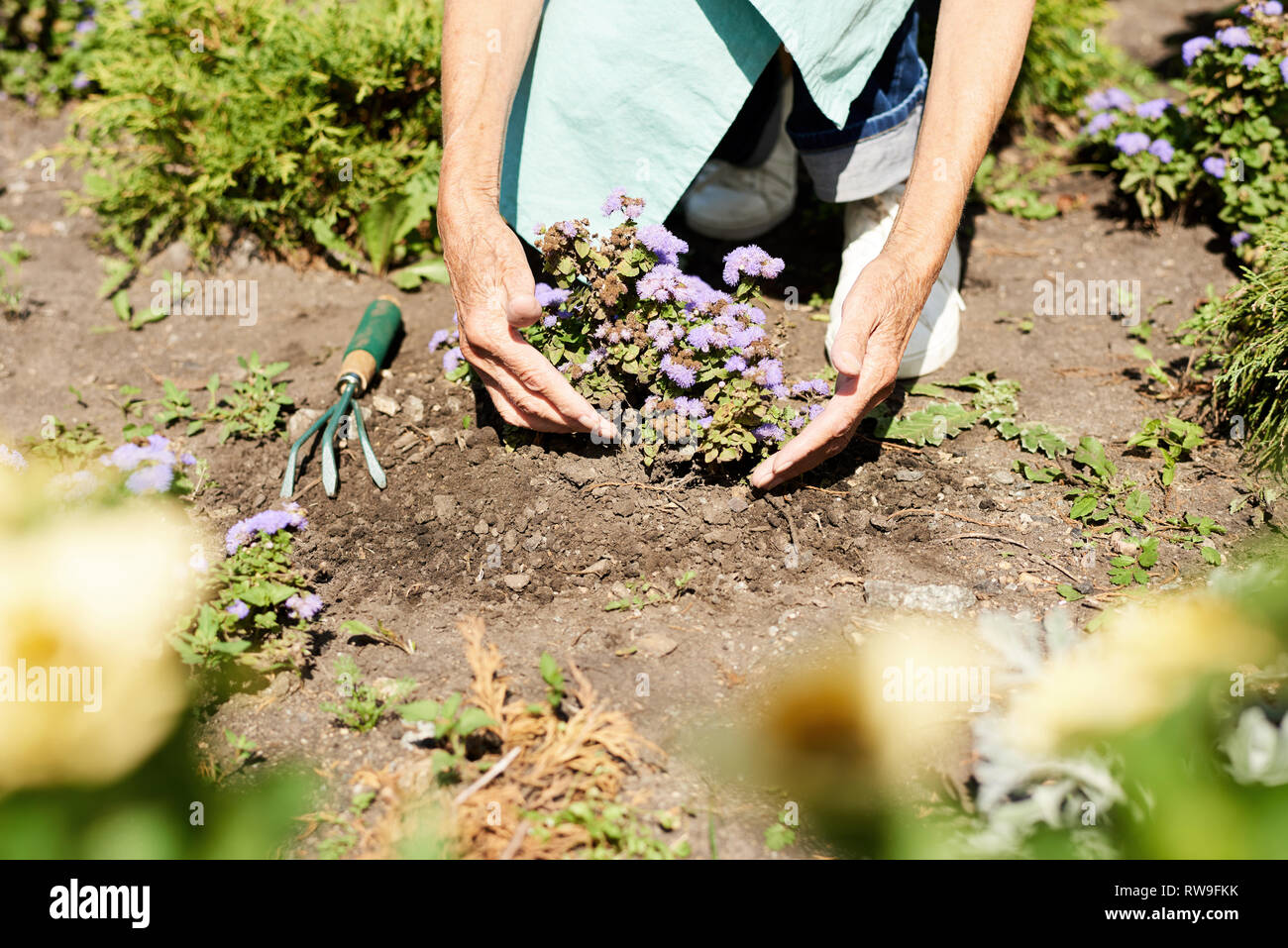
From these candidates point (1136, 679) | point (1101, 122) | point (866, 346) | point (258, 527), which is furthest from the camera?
point (1101, 122)

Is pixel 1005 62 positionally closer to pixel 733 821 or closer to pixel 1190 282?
pixel 1190 282

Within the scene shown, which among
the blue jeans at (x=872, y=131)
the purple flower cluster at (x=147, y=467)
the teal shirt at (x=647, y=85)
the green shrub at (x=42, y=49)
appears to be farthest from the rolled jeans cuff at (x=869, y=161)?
the green shrub at (x=42, y=49)

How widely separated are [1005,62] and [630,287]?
1.07 meters

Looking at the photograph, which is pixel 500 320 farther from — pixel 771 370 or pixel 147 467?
pixel 147 467

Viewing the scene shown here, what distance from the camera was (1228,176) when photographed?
10.6ft

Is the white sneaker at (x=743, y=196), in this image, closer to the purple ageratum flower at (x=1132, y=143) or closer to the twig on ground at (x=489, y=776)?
the purple ageratum flower at (x=1132, y=143)

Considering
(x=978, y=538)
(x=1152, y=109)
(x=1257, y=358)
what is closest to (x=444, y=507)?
(x=978, y=538)

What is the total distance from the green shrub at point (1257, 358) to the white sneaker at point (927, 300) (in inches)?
27.5

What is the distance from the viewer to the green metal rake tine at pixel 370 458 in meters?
2.59

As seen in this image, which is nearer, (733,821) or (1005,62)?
(733,821)

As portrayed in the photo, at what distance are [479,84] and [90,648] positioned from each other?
5.26 feet

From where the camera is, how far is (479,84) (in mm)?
2422

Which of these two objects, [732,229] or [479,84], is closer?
[479,84]

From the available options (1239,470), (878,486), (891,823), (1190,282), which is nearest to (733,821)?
(891,823)
